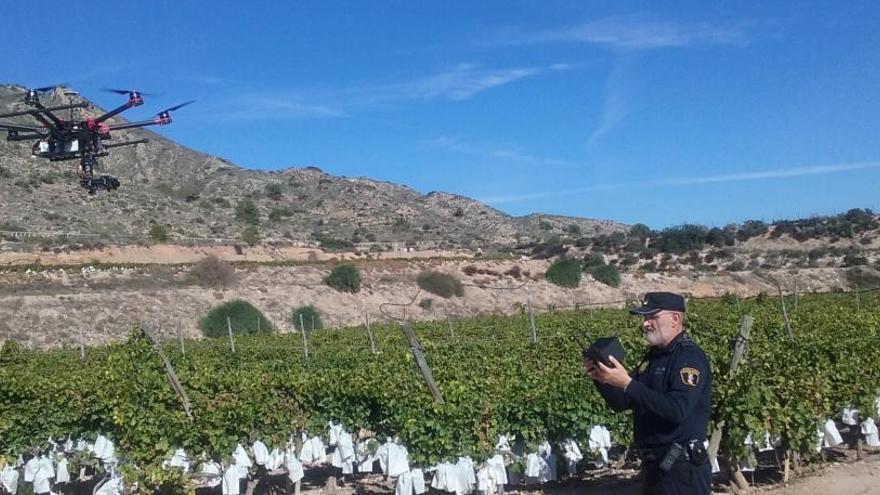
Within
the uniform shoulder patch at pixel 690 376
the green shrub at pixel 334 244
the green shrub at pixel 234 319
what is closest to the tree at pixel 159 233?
the green shrub at pixel 334 244

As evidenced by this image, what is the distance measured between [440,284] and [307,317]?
9.93 metres

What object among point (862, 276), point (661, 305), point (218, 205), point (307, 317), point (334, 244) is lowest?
point (661, 305)

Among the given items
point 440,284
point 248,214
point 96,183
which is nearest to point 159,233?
point 248,214

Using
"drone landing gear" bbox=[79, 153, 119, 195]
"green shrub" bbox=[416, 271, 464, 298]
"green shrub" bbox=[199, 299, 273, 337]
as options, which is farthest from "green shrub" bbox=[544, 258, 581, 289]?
"drone landing gear" bbox=[79, 153, 119, 195]

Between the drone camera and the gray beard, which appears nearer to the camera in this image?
the gray beard

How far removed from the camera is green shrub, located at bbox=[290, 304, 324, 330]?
4034 centimetres

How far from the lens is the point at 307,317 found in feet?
135

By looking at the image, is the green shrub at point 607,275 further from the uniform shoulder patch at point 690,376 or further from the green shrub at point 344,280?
the uniform shoulder patch at point 690,376

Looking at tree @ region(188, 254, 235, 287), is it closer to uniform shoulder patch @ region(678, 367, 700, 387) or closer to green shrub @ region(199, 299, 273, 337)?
green shrub @ region(199, 299, 273, 337)

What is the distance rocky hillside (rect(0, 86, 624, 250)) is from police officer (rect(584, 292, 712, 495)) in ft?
175

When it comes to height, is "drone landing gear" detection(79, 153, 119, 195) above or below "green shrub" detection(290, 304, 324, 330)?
above

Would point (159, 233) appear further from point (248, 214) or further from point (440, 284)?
point (440, 284)

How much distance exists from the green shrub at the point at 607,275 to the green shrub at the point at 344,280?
52.4 feet

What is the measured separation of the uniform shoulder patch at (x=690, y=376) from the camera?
4059mm
